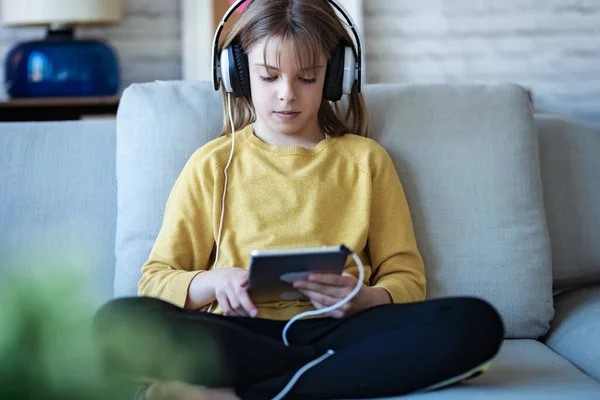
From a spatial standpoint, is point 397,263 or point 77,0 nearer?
point 397,263

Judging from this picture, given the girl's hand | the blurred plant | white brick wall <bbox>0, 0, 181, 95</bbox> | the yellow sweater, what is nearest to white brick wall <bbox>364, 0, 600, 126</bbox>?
white brick wall <bbox>0, 0, 181, 95</bbox>

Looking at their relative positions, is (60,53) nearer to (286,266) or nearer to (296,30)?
(296,30)

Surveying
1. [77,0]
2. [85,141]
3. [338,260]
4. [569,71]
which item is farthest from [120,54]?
[338,260]

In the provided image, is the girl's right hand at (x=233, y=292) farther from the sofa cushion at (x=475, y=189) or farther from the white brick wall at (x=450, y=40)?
the white brick wall at (x=450, y=40)

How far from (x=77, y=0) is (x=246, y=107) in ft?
3.96

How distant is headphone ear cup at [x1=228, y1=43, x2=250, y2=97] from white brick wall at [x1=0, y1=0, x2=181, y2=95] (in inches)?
60.3

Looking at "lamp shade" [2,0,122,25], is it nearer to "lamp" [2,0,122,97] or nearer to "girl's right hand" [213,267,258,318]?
"lamp" [2,0,122,97]

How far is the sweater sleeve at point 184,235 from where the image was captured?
1421 millimetres

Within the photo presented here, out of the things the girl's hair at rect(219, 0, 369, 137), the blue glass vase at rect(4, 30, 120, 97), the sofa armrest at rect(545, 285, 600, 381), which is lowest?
the sofa armrest at rect(545, 285, 600, 381)

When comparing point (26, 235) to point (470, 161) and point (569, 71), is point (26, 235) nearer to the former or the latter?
point (470, 161)

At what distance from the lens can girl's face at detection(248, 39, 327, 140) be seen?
1.50 metres

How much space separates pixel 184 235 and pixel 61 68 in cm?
142

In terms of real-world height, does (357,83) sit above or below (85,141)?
above

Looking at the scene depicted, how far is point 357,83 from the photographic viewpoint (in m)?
1.56
